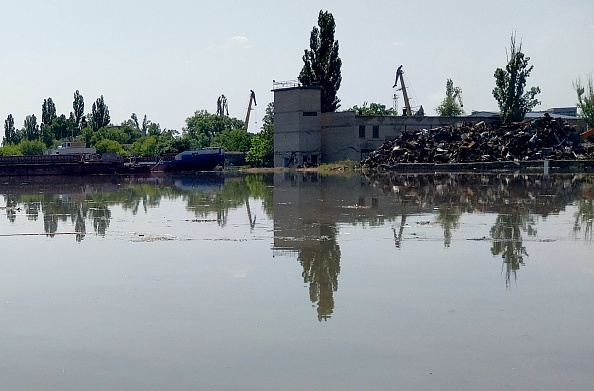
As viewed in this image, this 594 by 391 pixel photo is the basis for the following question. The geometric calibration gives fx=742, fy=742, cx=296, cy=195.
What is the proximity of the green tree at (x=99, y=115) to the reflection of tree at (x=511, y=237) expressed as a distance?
282ft

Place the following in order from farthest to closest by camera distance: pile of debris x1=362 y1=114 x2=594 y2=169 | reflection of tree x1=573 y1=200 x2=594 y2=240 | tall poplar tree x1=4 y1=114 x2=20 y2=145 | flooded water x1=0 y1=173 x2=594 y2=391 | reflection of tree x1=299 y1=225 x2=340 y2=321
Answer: tall poplar tree x1=4 y1=114 x2=20 y2=145 < pile of debris x1=362 y1=114 x2=594 y2=169 < reflection of tree x1=573 y1=200 x2=594 y2=240 < reflection of tree x1=299 y1=225 x2=340 y2=321 < flooded water x1=0 y1=173 x2=594 y2=391

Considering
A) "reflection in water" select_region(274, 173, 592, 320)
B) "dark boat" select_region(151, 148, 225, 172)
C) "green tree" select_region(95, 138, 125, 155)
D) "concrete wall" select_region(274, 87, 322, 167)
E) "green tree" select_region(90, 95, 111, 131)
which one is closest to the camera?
"reflection in water" select_region(274, 173, 592, 320)

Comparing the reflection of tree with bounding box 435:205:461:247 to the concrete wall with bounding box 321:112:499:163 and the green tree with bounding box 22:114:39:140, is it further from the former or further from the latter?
the green tree with bounding box 22:114:39:140

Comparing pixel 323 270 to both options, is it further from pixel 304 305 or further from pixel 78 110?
pixel 78 110

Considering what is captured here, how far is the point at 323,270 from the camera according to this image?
33.3 feet

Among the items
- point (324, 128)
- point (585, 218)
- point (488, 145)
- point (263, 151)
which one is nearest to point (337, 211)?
point (585, 218)

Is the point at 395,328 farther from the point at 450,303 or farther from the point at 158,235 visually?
the point at 158,235

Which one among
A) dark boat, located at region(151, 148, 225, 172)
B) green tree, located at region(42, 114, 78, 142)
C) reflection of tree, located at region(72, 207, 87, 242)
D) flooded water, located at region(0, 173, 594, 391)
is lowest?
flooded water, located at region(0, 173, 594, 391)

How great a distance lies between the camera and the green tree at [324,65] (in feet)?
187

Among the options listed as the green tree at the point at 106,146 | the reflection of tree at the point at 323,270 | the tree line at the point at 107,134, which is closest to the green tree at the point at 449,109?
the tree line at the point at 107,134

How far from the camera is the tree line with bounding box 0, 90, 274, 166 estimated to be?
266 ft

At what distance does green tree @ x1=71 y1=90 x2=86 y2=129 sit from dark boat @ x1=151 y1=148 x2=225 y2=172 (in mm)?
39385

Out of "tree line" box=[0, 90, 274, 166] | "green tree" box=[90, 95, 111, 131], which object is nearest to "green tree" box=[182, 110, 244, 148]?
"tree line" box=[0, 90, 274, 166]

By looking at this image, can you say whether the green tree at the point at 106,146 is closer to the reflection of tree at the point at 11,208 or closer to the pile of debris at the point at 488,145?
the pile of debris at the point at 488,145
